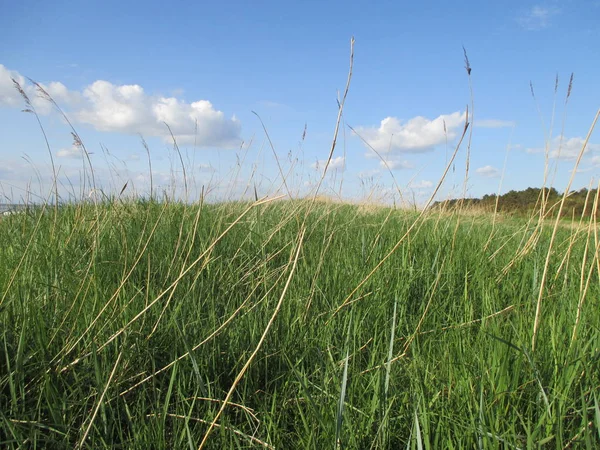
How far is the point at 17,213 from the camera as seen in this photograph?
312 centimetres

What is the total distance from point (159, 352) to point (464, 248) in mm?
1810

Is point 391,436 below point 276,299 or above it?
below

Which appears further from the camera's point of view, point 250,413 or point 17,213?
point 17,213

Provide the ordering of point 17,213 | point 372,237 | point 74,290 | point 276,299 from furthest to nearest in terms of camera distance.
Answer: point 17,213
point 372,237
point 276,299
point 74,290

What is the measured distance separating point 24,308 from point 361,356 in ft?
3.42

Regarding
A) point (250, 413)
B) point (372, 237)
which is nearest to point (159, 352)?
point (250, 413)

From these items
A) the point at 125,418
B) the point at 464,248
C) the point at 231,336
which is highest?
the point at 464,248

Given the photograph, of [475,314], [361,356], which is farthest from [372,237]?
[361,356]

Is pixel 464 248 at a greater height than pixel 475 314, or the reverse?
pixel 464 248

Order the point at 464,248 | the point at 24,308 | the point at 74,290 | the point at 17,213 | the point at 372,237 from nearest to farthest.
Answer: the point at 24,308, the point at 74,290, the point at 464,248, the point at 372,237, the point at 17,213

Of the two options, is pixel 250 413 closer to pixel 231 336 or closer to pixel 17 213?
pixel 231 336

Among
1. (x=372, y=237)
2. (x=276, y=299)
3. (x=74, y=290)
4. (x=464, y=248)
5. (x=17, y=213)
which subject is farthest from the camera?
(x=17, y=213)

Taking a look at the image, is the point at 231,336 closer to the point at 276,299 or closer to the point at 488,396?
the point at 276,299

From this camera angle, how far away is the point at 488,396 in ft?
3.23
